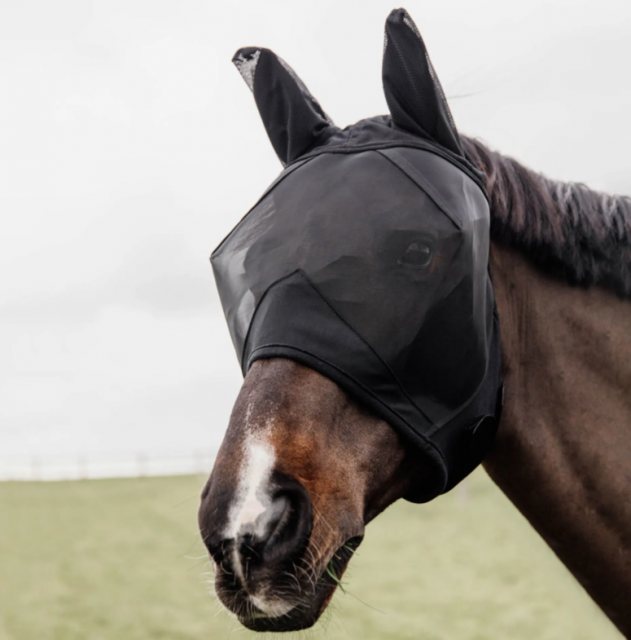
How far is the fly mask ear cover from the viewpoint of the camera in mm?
2559

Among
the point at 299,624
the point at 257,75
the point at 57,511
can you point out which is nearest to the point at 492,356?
the point at 299,624

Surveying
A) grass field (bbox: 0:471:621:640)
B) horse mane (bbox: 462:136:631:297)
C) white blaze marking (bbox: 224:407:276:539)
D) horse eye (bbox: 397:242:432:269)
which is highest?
horse eye (bbox: 397:242:432:269)

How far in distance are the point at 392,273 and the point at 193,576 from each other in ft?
41.4

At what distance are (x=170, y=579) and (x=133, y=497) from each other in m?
5.95

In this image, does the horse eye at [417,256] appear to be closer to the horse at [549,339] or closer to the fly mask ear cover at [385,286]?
the fly mask ear cover at [385,286]

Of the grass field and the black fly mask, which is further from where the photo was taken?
the grass field

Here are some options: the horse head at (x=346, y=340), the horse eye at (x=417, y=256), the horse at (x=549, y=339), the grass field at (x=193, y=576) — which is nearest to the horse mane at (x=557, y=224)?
the horse at (x=549, y=339)

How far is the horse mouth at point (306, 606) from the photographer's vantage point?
2.26 meters

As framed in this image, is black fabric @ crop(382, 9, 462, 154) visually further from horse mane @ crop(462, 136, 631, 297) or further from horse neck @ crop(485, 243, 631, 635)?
horse neck @ crop(485, 243, 631, 635)

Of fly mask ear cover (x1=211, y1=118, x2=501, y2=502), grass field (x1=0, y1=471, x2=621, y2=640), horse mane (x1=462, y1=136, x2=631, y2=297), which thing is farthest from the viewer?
grass field (x1=0, y1=471, x2=621, y2=640)

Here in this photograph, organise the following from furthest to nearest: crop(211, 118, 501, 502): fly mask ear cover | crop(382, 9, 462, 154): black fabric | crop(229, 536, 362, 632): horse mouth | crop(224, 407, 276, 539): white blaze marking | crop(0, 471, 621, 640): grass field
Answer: crop(0, 471, 621, 640): grass field → crop(382, 9, 462, 154): black fabric → crop(211, 118, 501, 502): fly mask ear cover → crop(229, 536, 362, 632): horse mouth → crop(224, 407, 276, 539): white blaze marking

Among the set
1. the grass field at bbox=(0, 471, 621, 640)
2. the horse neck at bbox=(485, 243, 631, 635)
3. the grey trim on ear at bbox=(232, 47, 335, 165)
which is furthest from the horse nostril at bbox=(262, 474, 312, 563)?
the grass field at bbox=(0, 471, 621, 640)

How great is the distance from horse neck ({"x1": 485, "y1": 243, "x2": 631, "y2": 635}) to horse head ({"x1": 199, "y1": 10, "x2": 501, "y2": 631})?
0.22 m

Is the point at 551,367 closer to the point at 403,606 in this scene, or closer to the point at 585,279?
the point at 585,279
